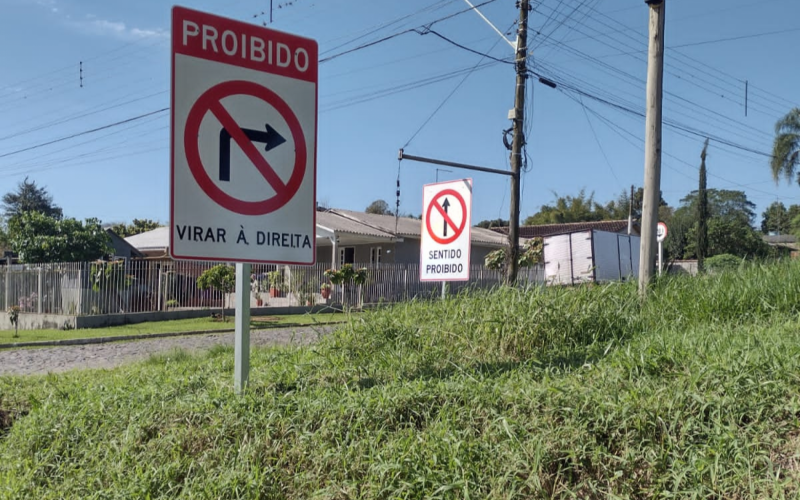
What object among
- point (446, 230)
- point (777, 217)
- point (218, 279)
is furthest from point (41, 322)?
point (777, 217)

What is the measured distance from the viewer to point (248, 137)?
397cm

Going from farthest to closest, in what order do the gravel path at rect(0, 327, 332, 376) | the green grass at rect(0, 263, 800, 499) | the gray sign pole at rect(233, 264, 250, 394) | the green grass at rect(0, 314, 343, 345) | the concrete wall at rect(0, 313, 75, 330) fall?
the concrete wall at rect(0, 313, 75, 330) → the green grass at rect(0, 314, 343, 345) → the gravel path at rect(0, 327, 332, 376) → the gray sign pole at rect(233, 264, 250, 394) → the green grass at rect(0, 263, 800, 499)

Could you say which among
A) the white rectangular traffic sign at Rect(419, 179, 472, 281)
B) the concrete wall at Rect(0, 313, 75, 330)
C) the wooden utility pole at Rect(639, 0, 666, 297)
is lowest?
the concrete wall at Rect(0, 313, 75, 330)

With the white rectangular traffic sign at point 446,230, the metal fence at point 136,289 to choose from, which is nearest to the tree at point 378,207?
the metal fence at point 136,289

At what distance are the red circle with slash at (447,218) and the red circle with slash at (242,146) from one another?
318 cm

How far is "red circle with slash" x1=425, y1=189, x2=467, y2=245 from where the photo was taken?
23.3 feet

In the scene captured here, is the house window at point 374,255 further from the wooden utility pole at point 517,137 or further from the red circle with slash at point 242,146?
the red circle with slash at point 242,146

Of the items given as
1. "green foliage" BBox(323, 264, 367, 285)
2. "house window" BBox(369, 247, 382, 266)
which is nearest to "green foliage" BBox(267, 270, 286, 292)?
"green foliage" BBox(323, 264, 367, 285)

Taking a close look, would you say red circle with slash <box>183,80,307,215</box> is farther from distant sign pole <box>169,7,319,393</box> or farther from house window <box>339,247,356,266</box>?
house window <box>339,247,356,266</box>

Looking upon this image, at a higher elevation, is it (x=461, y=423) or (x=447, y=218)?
(x=447, y=218)

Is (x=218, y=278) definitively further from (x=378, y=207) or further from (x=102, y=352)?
(x=378, y=207)

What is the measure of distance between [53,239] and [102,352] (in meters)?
17.3

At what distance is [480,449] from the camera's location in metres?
3.05

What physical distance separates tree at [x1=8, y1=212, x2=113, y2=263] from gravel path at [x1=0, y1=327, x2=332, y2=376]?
15098mm
